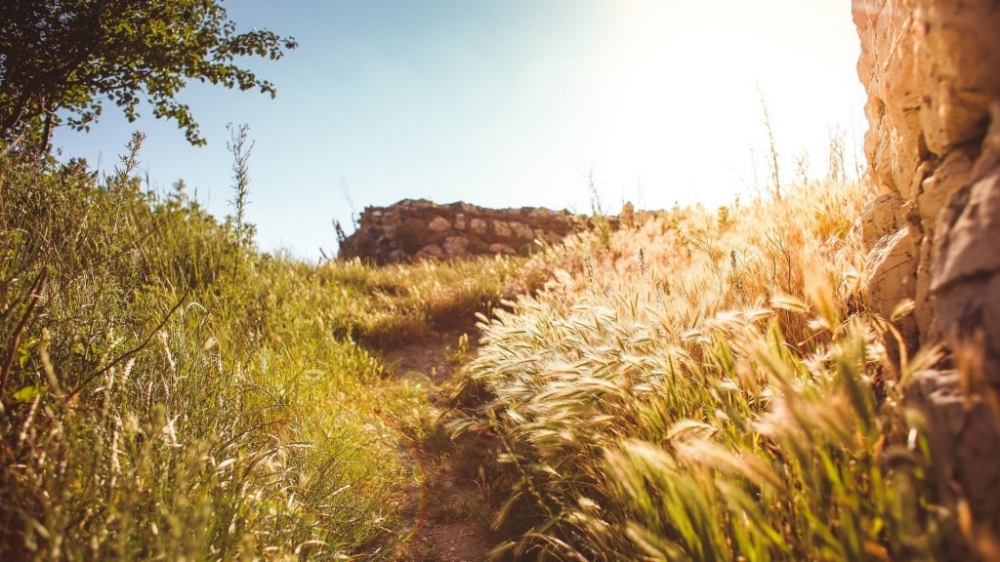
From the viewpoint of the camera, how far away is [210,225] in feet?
18.2

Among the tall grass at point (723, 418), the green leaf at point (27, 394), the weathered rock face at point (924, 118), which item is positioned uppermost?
the weathered rock face at point (924, 118)

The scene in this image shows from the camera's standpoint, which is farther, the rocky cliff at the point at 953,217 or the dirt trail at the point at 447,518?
the dirt trail at the point at 447,518

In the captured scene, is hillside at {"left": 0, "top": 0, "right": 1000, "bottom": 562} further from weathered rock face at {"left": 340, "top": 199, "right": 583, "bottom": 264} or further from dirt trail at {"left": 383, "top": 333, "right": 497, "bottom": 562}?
weathered rock face at {"left": 340, "top": 199, "right": 583, "bottom": 264}

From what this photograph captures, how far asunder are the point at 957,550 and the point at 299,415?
319cm

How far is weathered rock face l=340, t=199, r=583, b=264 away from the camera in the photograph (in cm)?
1320

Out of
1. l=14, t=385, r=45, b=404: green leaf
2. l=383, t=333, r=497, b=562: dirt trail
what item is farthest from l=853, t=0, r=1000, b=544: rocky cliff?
l=14, t=385, r=45, b=404: green leaf

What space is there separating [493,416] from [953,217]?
97.1 inches

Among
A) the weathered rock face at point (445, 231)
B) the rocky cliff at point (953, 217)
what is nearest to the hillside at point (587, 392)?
the rocky cliff at point (953, 217)

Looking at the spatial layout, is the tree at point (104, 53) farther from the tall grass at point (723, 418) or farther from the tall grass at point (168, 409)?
the tall grass at point (723, 418)

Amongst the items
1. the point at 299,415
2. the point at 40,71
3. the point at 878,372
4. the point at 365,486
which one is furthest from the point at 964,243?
the point at 40,71

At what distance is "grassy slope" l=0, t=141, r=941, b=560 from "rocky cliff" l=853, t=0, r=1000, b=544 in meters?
0.12

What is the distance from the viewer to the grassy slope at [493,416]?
1.17 metres

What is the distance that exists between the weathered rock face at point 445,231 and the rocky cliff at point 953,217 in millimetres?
11317

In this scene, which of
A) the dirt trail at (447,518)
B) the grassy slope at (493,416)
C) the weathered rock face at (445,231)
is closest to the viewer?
the grassy slope at (493,416)
